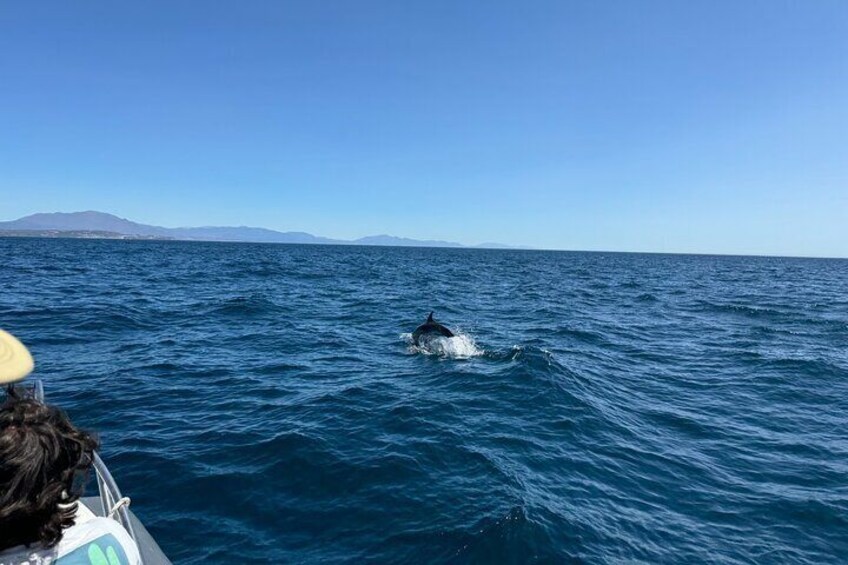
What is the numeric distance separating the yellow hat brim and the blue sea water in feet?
17.7

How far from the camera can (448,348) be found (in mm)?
20156

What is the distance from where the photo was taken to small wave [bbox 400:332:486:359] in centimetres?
1955

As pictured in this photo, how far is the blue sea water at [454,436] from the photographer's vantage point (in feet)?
25.7

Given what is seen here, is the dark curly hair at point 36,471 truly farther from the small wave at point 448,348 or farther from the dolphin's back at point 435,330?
the dolphin's back at point 435,330

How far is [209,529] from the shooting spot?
7.59m

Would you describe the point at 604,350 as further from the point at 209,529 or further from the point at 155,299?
the point at 155,299

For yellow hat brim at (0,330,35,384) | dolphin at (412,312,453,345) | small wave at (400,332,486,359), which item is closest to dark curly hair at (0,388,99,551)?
yellow hat brim at (0,330,35,384)

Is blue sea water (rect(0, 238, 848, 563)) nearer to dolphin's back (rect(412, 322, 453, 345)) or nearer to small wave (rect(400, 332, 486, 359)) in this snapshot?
small wave (rect(400, 332, 486, 359))

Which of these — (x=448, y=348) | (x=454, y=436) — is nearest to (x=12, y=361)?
(x=454, y=436)

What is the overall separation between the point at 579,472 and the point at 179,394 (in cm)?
1072

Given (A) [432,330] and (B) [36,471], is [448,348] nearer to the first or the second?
(A) [432,330]

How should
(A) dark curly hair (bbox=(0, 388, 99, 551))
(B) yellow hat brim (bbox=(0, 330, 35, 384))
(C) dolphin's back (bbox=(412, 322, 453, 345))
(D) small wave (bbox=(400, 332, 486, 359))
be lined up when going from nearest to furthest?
(A) dark curly hair (bbox=(0, 388, 99, 551)), (B) yellow hat brim (bbox=(0, 330, 35, 384)), (D) small wave (bbox=(400, 332, 486, 359)), (C) dolphin's back (bbox=(412, 322, 453, 345))

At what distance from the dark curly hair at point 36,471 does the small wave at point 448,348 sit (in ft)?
55.3

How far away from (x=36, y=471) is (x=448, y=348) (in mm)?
18019
